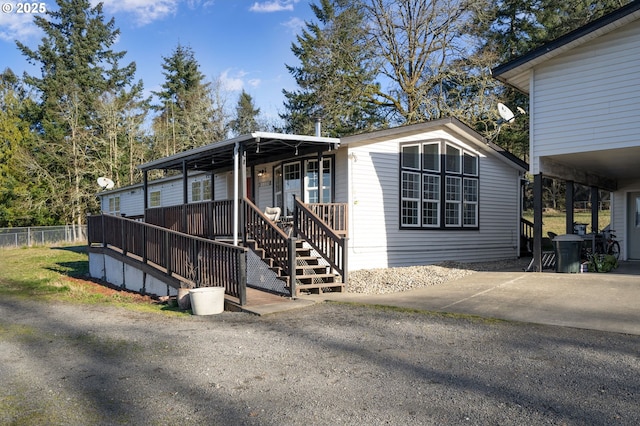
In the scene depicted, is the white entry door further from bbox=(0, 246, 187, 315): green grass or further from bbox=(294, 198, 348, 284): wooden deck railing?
bbox=(0, 246, 187, 315): green grass

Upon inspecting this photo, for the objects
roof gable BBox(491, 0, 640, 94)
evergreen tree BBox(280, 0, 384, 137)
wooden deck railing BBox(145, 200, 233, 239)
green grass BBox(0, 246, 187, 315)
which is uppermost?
evergreen tree BBox(280, 0, 384, 137)

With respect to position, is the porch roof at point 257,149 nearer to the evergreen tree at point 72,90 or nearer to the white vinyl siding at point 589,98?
the white vinyl siding at point 589,98

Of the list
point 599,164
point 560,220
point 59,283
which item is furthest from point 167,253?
point 560,220

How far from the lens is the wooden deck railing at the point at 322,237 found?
30.8 ft

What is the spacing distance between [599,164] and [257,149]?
343 inches

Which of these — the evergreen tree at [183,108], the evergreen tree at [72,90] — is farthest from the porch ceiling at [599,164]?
the evergreen tree at [72,90]

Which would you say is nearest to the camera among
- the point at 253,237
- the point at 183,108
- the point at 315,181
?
the point at 253,237

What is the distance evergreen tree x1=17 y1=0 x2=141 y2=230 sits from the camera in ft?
101

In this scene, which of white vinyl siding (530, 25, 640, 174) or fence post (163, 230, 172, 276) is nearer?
white vinyl siding (530, 25, 640, 174)

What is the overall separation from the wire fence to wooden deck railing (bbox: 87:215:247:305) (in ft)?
53.7

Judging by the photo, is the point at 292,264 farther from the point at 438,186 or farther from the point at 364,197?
the point at 438,186

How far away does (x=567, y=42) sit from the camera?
9539 mm

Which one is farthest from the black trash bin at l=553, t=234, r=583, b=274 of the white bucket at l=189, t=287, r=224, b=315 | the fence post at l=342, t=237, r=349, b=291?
the white bucket at l=189, t=287, r=224, b=315

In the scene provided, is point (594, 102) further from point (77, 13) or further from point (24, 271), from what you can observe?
point (77, 13)
